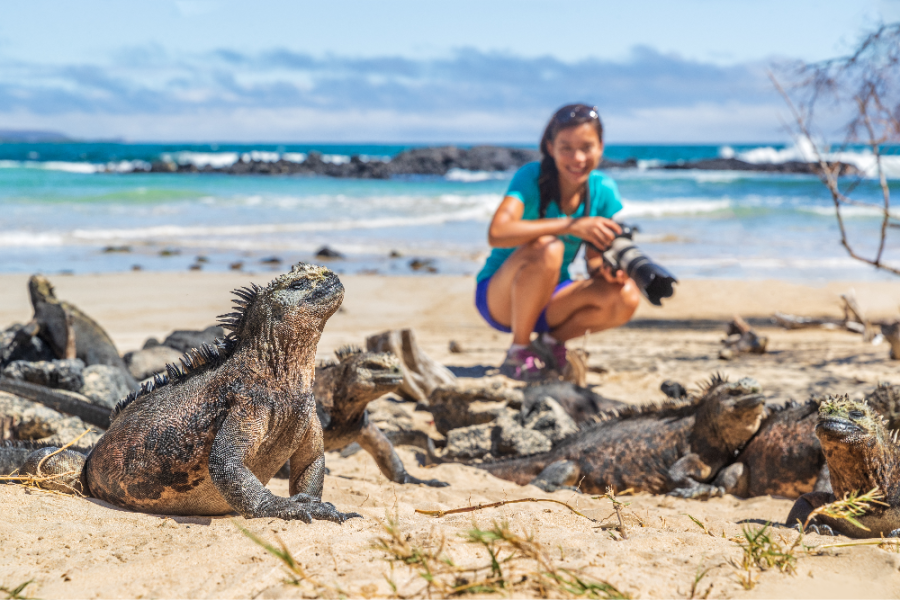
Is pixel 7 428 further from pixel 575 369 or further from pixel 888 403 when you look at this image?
pixel 888 403

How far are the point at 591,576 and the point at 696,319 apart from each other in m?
8.57

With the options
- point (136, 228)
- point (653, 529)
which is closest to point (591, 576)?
point (653, 529)

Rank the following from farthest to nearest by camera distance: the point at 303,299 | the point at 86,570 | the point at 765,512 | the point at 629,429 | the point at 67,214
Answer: the point at 67,214 → the point at 629,429 → the point at 765,512 → the point at 303,299 → the point at 86,570

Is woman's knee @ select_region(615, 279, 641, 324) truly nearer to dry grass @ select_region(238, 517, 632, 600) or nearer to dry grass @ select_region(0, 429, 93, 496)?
dry grass @ select_region(0, 429, 93, 496)

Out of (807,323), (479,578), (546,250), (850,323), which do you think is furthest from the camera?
(807,323)

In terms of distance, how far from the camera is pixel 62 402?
14.6ft

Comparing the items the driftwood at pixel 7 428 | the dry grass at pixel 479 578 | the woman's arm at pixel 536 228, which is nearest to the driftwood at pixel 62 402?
the driftwood at pixel 7 428

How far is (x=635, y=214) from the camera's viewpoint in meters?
26.0

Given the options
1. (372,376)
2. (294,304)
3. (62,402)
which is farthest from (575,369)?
(294,304)

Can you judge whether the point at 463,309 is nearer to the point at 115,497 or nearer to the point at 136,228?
the point at 115,497

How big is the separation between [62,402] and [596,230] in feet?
12.9

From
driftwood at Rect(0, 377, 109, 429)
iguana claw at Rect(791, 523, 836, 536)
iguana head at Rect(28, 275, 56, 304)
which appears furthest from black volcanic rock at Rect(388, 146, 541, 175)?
iguana claw at Rect(791, 523, 836, 536)

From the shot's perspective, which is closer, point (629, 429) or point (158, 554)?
point (158, 554)

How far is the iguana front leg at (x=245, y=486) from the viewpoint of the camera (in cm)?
256
